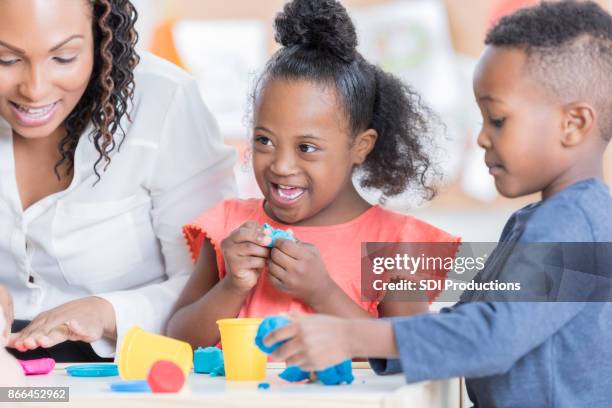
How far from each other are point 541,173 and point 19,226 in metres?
0.84

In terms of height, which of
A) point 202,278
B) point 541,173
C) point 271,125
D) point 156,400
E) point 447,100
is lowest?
point 156,400

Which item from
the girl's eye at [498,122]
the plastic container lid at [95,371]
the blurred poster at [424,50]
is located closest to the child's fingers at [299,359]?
the plastic container lid at [95,371]

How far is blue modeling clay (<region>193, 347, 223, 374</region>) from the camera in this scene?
1.07 meters

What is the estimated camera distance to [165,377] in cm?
88

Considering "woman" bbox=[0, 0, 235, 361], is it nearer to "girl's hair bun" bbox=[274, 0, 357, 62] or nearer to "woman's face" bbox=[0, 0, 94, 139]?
"woman's face" bbox=[0, 0, 94, 139]

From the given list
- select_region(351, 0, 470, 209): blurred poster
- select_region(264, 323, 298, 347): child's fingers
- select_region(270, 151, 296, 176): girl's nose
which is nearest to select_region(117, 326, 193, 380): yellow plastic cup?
select_region(264, 323, 298, 347): child's fingers

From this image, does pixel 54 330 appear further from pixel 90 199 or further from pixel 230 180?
pixel 230 180

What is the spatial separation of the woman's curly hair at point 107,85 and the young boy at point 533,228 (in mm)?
588

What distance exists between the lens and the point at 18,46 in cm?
121

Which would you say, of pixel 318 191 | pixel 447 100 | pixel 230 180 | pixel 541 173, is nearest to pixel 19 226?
pixel 230 180

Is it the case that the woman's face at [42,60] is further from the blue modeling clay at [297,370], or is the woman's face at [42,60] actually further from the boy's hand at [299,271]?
the blue modeling clay at [297,370]

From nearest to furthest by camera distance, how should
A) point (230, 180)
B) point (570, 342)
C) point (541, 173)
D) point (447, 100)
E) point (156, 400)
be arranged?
1. point (156, 400)
2. point (570, 342)
3. point (541, 173)
4. point (230, 180)
5. point (447, 100)

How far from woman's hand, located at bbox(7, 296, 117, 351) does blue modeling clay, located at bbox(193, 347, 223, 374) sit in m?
0.20

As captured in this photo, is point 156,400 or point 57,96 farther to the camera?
point 57,96
